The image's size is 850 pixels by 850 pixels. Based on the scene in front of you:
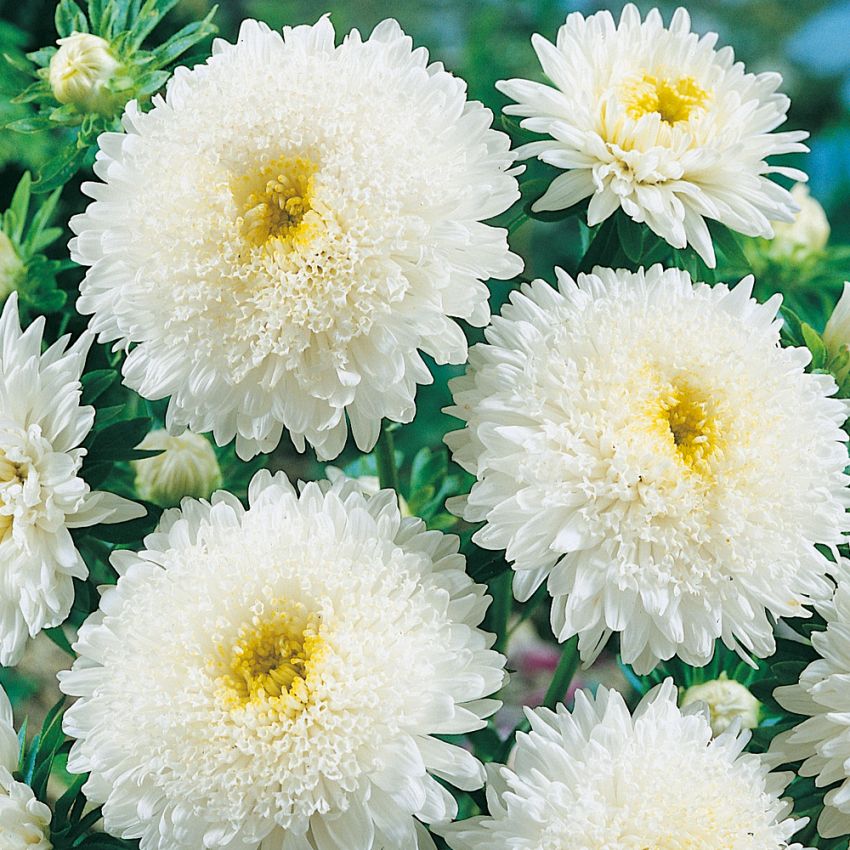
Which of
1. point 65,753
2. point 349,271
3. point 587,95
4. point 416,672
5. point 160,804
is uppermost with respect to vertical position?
point 587,95

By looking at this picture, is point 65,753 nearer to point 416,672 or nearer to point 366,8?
point 416,672

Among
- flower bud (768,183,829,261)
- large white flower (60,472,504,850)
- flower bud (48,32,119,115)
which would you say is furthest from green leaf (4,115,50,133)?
flower bud (768,183,829,261)

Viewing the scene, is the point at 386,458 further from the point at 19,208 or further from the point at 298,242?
the point at 19,208

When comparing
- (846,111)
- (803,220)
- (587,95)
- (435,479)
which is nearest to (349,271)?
(587,95)

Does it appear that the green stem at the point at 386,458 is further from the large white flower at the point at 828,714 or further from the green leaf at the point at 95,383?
the large white flower at the point at 828,714

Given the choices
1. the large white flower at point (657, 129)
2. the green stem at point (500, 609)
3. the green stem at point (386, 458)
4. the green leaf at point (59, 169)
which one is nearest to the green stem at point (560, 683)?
the green stem at point (500, 609)
